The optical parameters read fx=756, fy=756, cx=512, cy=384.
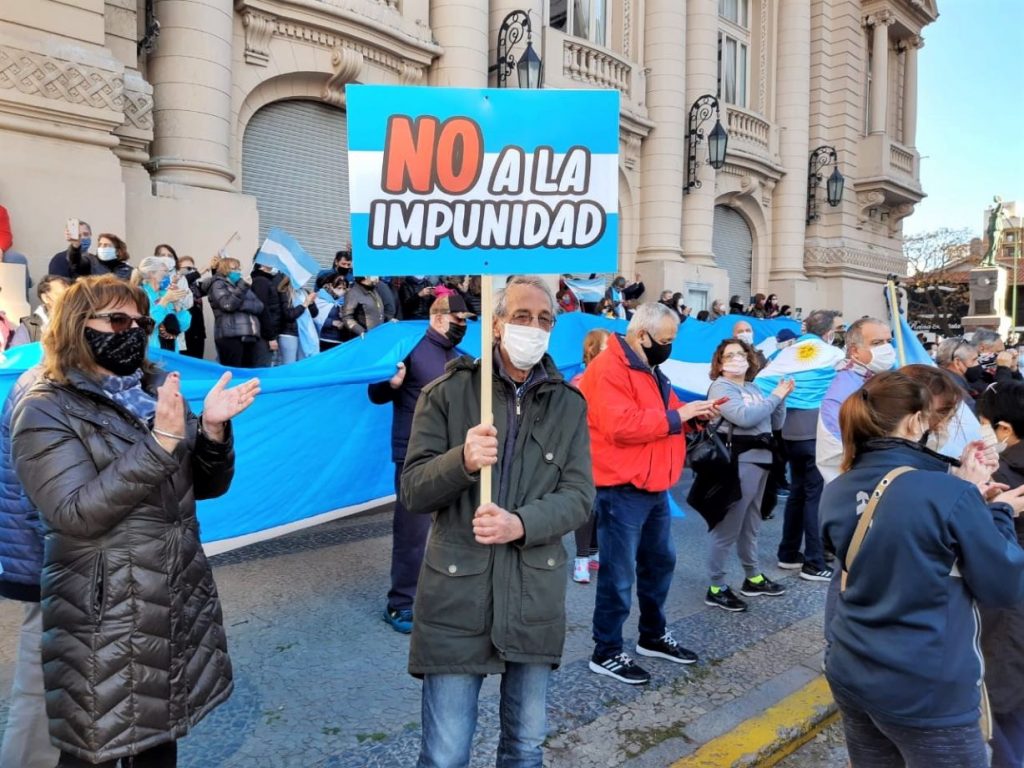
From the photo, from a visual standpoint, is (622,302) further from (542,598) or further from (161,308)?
(542,598)

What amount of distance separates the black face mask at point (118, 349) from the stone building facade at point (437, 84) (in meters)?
6.83

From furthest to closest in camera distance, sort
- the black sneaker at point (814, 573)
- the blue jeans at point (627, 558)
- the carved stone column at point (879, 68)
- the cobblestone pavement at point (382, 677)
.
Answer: the carved stone column at point (879, 68) < the black sneaker at point (814, 573) < the blue jeans at point (627, 558) < the cobblestone pavement at point (382, 677)

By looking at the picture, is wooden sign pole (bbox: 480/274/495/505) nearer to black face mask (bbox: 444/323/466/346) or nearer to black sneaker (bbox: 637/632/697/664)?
black face mask (bbox: 444/323/466/346)

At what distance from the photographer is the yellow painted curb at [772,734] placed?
124 inches

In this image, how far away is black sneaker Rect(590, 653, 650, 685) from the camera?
12.1 ft

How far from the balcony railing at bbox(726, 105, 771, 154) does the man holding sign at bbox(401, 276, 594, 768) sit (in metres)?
18.6

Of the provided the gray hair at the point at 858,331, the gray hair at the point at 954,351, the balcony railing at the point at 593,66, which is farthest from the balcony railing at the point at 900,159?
the gray hair at the point at 858,331

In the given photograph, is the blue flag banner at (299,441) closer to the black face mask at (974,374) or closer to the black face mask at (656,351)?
the black face mask at (656,351)

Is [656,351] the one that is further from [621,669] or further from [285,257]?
[285,257]

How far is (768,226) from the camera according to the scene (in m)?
21.5

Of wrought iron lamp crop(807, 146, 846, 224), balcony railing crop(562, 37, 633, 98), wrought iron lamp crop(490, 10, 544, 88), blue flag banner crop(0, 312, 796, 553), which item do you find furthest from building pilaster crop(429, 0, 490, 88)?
wrought iron lamp crop(807, 146, 846, 224)

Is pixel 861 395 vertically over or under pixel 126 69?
Answer: under

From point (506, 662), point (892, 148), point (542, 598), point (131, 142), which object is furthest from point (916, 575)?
point (892, 148)

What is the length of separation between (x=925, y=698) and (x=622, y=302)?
11744 millimetres
